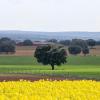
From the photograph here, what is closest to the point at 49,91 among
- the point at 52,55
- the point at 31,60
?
the point at 52,55

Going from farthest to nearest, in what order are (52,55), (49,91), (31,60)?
(31,60) < (52,55) < (49,91)

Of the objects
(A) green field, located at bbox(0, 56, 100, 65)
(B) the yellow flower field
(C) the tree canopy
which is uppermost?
(B) the yellow flower field

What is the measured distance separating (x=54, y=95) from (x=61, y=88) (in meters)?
3.04

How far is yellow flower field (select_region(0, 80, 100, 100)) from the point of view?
19569mm

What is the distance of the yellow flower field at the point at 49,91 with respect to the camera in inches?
770

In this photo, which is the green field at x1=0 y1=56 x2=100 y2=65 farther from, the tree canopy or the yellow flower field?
the yellow flower field

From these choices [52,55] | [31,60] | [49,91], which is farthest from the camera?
[31,60]

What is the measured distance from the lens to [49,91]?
73.3 ft

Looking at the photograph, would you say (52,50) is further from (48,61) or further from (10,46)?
(10,46)

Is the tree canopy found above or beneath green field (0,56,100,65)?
above

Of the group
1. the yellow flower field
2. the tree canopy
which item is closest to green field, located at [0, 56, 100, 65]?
the tree canopy

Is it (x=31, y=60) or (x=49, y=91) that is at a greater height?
(x=49, y=91)

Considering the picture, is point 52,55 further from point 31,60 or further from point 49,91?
point 49,91

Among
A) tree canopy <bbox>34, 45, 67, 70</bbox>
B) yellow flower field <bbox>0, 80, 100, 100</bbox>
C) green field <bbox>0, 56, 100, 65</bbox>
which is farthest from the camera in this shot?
green field <bbox>0, 56, 100, 65</bbox>
